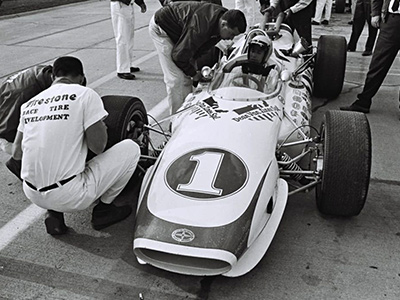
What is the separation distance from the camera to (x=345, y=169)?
3.32 meters

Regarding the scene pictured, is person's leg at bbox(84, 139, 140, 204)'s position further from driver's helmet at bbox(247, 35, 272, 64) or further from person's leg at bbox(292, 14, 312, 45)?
person's leg at bbox(292, 14, 312, 45)

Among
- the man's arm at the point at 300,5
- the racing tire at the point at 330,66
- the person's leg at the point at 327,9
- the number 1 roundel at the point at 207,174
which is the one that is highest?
the number 1 roundel at the point at 207,174

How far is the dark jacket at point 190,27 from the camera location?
4582mm

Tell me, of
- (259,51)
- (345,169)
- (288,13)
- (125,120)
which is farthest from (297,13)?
(345,169)

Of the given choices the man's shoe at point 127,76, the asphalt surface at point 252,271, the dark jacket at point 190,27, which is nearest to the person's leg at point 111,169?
the asphalt surface at point 252,271

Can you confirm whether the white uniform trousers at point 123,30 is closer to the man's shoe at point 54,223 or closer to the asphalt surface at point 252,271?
the asphalt surface at point 252,271

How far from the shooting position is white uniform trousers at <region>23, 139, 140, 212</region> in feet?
10.2

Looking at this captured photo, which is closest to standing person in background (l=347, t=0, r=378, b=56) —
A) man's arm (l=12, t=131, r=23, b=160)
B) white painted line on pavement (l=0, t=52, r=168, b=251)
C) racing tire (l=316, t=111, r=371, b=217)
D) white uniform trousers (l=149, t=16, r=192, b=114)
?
white uniform trousers (l=149, t=16, r=192, b=114)

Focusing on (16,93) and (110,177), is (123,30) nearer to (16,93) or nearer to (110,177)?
(16,93)

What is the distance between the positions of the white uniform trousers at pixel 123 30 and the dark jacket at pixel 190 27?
244cm

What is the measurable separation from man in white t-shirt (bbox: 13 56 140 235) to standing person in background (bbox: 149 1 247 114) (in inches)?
63.7

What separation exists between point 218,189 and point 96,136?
90 cm

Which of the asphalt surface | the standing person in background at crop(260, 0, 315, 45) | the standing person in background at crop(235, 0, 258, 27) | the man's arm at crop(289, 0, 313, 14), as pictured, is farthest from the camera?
the standing person in background at crop(235, 0, 258, 27)

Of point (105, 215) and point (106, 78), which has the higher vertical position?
point (105, 215)
